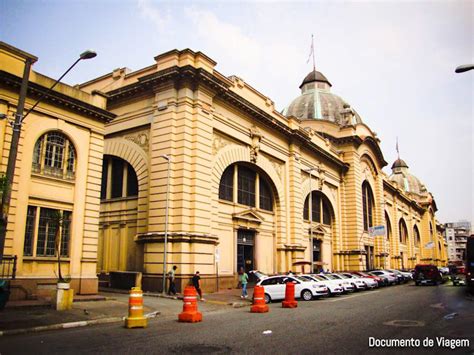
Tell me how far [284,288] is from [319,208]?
24219mm

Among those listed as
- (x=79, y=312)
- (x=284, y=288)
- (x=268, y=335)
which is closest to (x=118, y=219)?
(x=284, y=288)

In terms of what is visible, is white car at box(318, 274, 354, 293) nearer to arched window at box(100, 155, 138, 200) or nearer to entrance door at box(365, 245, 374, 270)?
arched window at box(100, 155, 138, 200)

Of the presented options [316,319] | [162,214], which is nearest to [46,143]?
[162,214]

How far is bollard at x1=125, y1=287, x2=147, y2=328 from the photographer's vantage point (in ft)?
44.2

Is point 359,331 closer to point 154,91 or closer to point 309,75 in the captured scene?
point 154,91

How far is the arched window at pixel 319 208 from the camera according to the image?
44.9m

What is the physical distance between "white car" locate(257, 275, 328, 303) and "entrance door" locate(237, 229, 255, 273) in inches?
310

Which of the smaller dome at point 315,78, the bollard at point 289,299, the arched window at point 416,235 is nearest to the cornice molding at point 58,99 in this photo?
the bollard at point 289,299

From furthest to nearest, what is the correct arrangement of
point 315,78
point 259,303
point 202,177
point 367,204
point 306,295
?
point 315,78 < point 367,204 < point 202,177 < point 306,295 < point 259,303

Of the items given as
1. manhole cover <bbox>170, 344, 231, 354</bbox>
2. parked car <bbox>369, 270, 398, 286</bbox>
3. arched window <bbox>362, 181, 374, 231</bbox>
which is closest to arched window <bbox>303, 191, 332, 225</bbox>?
parked car <bbox>369, 270, 398, 286</bbox>

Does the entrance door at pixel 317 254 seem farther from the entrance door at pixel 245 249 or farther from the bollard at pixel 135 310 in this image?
the bollard at pixel 135 310

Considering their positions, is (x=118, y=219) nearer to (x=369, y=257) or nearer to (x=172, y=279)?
(x=172, y=279)

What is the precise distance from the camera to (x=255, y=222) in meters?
34.2

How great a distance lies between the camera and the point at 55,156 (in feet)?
69.4
